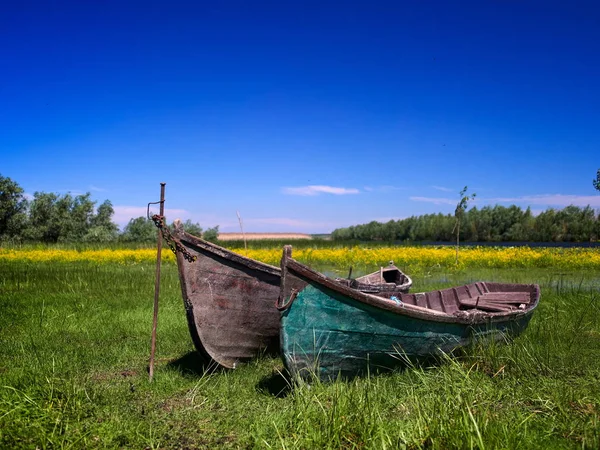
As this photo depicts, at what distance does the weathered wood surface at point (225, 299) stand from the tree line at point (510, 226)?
38.7 metres

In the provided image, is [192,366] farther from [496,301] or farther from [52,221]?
[52,221]

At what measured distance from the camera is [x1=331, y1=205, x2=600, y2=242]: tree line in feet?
153

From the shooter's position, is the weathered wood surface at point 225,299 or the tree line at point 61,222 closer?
the weathered wood surface at point 225,299

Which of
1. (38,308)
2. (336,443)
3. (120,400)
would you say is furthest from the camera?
(38,308)

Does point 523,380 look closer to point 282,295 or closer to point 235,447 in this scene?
point 282,295

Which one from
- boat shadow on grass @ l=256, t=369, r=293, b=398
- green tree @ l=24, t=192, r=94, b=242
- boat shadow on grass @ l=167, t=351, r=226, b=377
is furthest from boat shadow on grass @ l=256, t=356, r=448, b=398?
green tree @ l=24, t=192, r=94, b=242

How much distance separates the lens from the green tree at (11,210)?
1396 inches

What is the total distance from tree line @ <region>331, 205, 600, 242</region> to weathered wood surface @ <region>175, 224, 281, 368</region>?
3867cm

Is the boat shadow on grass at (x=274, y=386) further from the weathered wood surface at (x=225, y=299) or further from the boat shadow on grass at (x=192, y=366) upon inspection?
the boat shadow on grass at (x=192, y=366)

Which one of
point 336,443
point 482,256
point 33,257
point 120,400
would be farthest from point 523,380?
point 33,257

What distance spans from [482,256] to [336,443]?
20.2 m

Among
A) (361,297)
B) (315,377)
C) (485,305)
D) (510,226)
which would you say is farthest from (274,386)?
(510,226)

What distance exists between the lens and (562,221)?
48.3 m

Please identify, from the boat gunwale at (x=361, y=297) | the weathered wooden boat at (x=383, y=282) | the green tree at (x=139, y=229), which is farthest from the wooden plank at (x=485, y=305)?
the green tree at (x=139, y=229)
